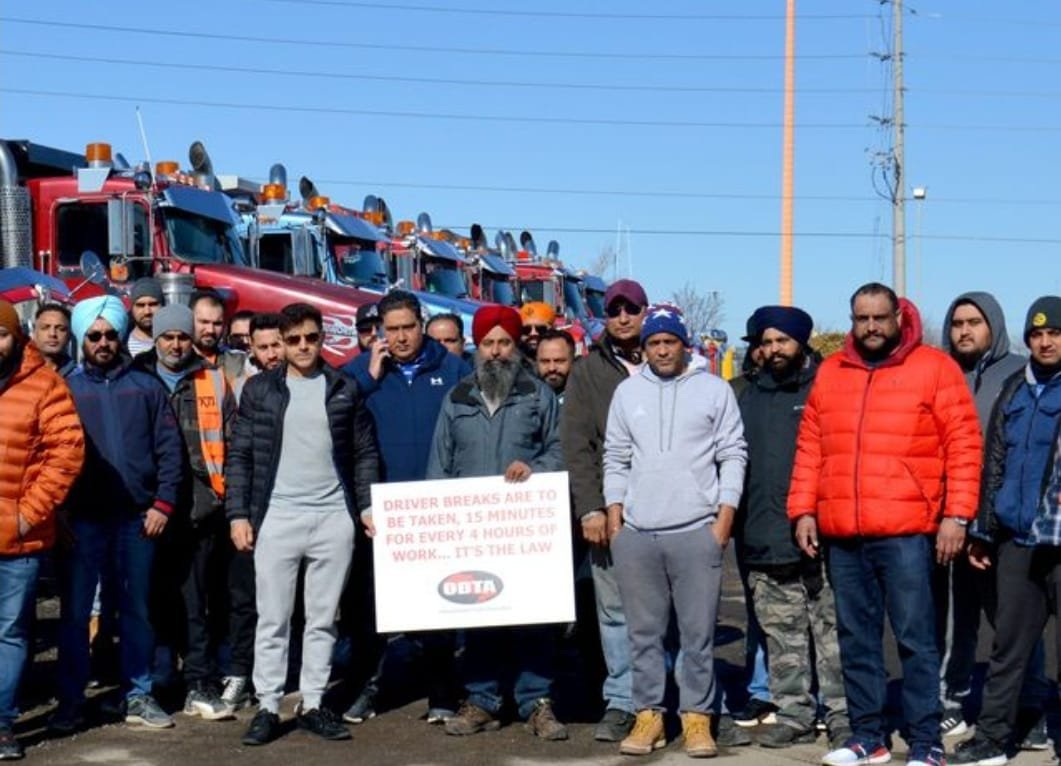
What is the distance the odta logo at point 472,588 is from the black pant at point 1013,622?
7.80 ft

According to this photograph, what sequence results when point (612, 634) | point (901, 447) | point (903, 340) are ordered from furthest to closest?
point (612, 634), point (903, 340), point (901, 447)

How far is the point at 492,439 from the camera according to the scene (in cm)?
839

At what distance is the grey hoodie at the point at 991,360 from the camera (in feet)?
27.1

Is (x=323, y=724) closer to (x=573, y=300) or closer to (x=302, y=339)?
(x=302, y=339)

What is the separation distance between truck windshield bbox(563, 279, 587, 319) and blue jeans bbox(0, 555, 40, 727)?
23951 mm

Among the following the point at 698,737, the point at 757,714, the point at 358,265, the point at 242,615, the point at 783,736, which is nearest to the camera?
the point at 698,737

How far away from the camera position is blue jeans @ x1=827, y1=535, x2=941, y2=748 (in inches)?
294

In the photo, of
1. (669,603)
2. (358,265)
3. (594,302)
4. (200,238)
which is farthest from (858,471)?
(594,302)

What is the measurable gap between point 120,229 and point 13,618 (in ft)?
28.9

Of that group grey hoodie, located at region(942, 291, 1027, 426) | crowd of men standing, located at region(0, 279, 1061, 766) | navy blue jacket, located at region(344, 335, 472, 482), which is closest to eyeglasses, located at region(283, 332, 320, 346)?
crowd of men standing, located at region(0, 279, 1061, 766)

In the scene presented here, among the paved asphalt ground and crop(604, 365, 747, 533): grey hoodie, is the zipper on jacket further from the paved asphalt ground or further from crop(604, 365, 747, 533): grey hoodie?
the paved asphalt ground

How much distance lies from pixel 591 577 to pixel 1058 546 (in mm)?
2442

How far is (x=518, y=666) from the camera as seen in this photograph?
28.0 feet

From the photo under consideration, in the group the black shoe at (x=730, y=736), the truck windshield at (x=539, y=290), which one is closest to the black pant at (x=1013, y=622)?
the black shoe at (x=730, y=736)
